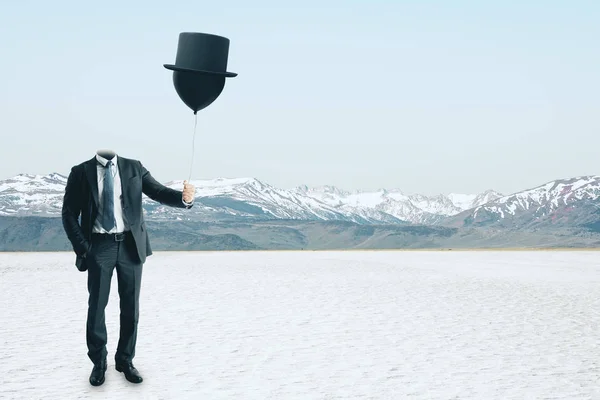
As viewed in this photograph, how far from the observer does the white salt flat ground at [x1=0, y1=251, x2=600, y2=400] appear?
757 centimetres

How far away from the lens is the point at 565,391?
743 cm

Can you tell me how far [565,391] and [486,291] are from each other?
36.8 ft

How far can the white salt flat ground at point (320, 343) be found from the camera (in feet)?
24.8

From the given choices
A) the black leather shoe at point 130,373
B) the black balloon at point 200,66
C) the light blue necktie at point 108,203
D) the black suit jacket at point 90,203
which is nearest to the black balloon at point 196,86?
the black balloon at point 200,66

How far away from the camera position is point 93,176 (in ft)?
24.2

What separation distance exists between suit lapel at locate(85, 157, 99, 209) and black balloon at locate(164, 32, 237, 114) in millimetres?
1162

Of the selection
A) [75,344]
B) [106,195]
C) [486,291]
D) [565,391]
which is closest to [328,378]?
[565,391]

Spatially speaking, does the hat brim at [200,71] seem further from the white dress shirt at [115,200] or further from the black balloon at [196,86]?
the white dress shirt at [115,200]

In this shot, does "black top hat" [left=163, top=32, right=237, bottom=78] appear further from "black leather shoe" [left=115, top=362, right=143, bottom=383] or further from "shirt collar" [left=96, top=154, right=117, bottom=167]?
"black leather shoe" [left=115, top=362, right=143, bottom=383]

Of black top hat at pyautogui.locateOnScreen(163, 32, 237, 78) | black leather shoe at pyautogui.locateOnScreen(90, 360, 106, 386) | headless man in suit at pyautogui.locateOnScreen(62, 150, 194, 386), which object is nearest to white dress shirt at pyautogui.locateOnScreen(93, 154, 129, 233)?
headless man in suit at pyautogui.locateOnScreen(62, 150, 194, 386)

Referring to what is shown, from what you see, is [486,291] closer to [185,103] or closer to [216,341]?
[216,341]

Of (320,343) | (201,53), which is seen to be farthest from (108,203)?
(320,343)

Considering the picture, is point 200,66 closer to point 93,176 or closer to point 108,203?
point 93,176

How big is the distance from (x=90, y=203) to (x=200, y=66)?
1768 mm
